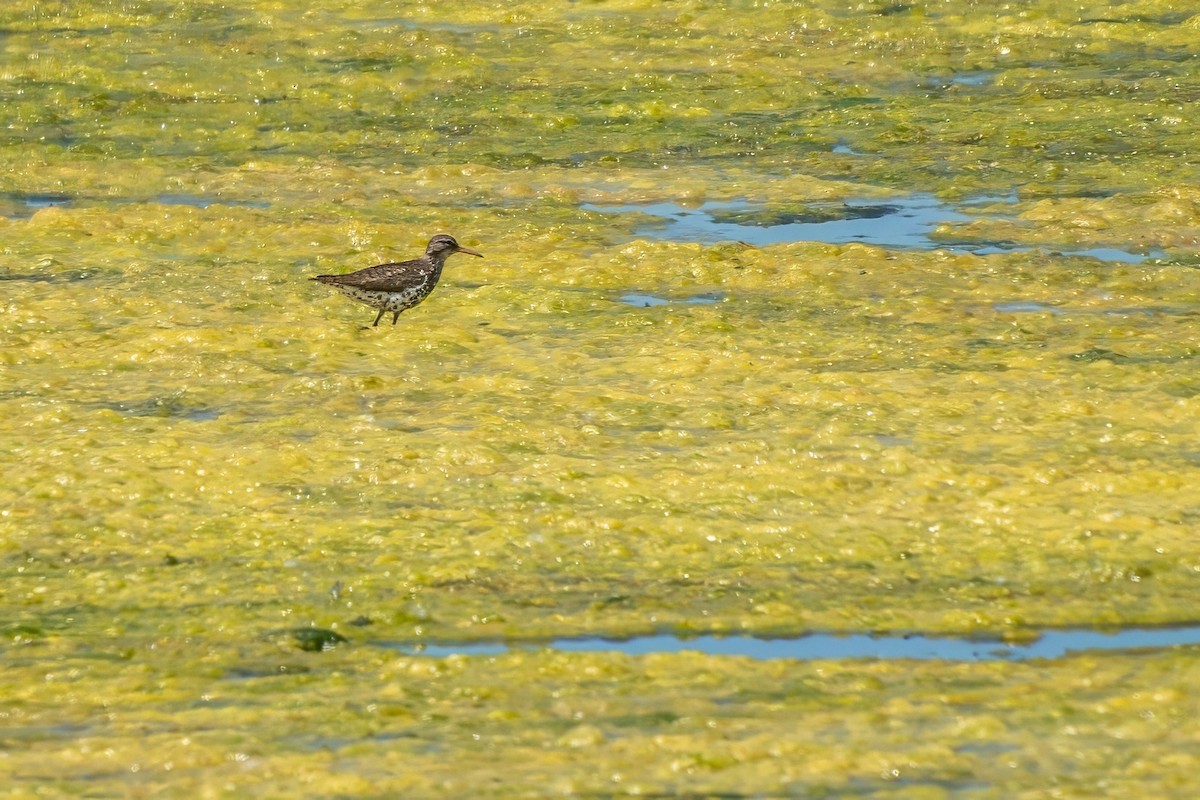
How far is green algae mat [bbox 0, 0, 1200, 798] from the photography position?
4699 millimetres

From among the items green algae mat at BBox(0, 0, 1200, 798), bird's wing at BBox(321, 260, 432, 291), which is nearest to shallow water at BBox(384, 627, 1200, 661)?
green algae mat at BBox(0, 0, 1200, 798)

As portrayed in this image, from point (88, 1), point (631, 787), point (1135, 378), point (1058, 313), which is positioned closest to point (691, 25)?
point (88, 1)

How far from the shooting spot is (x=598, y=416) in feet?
23.2

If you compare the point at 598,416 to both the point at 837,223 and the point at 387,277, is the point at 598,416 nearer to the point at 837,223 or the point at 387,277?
the point at 387,277

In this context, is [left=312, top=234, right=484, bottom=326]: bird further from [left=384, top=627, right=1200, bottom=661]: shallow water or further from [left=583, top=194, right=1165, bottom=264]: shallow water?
[left=384, top=627, right=1200, bottom=661]: shallow water

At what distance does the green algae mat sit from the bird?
0.17 m

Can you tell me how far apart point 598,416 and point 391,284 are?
1478 mm

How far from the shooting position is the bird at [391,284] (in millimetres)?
8086

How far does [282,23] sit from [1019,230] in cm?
680

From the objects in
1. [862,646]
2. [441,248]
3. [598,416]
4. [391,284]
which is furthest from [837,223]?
[862,646]

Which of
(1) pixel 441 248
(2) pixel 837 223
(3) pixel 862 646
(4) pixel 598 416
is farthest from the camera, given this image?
(2) pixel 837 223

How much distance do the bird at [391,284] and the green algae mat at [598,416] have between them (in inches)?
6.8

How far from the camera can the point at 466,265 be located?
9203mm

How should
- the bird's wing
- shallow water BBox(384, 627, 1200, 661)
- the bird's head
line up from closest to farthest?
shallow water BBox(384, 627, 1200, 661), the bird's wing, the bird's head
